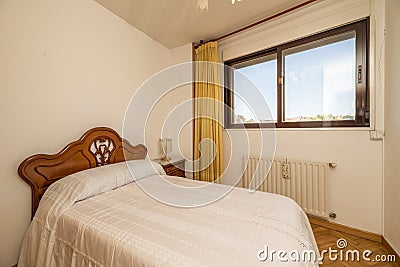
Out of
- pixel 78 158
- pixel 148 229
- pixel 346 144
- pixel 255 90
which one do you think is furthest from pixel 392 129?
pixel 78 158

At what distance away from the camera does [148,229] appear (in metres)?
1.12

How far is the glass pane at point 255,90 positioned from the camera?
2.63 metres

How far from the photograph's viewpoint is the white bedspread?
0.92 m

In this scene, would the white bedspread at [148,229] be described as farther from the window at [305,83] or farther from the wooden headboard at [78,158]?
the window at [305,83]

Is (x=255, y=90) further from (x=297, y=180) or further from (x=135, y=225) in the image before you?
(x=135, y=225)

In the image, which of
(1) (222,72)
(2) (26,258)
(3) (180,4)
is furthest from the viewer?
(1) (222,72)

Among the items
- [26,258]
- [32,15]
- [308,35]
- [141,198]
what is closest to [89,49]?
[32,15]

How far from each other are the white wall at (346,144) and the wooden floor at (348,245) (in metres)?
0.13

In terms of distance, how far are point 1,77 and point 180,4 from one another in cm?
175

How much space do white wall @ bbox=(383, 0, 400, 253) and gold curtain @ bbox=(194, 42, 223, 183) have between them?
1.74 meters

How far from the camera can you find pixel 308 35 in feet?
7.25

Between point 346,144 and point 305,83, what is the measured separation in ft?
2.69

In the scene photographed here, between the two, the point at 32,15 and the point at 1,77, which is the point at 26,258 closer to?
the point at 1,77

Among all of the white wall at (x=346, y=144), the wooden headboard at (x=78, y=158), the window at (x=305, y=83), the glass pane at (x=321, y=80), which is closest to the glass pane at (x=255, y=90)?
the window at (x=305, y=83)
